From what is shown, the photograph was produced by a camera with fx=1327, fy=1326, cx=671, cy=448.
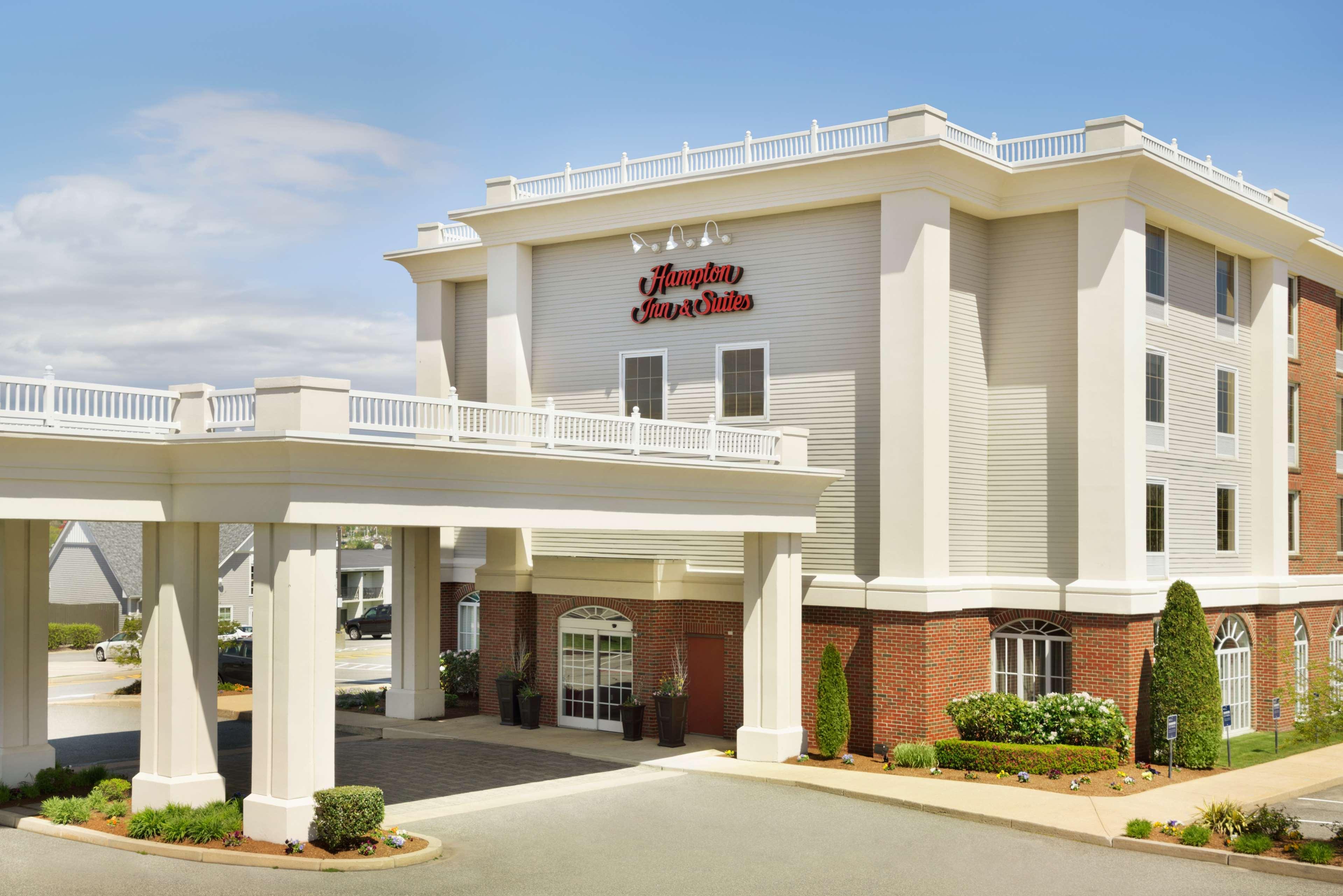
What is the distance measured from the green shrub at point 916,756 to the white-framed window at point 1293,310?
61.3 feet

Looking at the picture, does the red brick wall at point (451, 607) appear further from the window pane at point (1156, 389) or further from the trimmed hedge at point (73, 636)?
the trimmed hedge at point (73, 636)

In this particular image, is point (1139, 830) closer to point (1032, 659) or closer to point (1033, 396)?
point (1032, 659)

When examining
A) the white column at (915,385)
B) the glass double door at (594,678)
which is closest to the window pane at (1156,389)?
the white column at (915,385)

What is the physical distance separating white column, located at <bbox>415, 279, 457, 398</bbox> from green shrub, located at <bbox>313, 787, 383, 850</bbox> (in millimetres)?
20789

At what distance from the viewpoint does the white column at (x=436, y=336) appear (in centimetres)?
3925

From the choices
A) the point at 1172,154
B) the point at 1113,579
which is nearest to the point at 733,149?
the point at 1172,154

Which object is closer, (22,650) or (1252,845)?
(1252,845)

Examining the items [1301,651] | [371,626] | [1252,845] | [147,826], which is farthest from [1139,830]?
[371,626]

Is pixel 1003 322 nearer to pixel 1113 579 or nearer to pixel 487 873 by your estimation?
pixel 1113 579

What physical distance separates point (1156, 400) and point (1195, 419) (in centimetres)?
241

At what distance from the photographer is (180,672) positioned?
2136 centimetres

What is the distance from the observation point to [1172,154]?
31062mm

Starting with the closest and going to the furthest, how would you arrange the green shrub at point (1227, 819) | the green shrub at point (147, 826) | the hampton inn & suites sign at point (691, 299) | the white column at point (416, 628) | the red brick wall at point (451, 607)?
the green shrub at point (147, 826) < the green shrub at point (1227, 819) < the hampton inn & suites sign at point (691, 299) < the white column at point (416, 628) < the red brick wall at point (451, 607)

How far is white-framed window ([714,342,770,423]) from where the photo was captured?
31.3 metres
